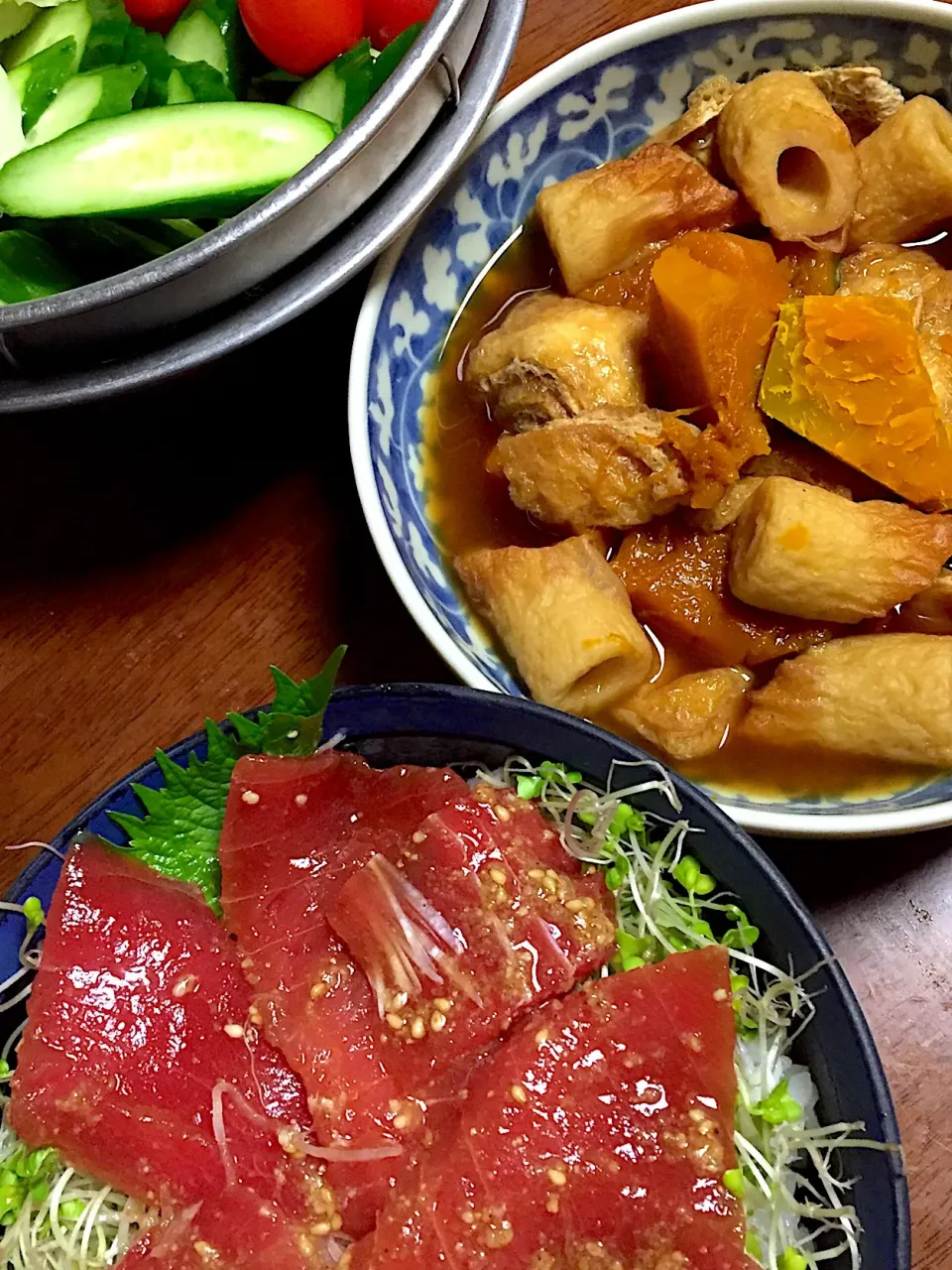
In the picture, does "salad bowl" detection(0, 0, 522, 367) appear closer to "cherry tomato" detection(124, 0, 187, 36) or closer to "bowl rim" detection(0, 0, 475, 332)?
"bowl rim" detection(0, 0, 475, 332)

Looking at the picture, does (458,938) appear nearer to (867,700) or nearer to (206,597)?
(867,700)

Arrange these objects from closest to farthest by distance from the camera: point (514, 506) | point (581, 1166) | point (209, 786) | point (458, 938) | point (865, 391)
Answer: point (581, 1166)
point (458, 938)
point (209, 786)
point (865, 391)
point (514, 506)

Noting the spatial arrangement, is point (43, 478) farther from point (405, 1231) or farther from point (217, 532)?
point (405, 1231)

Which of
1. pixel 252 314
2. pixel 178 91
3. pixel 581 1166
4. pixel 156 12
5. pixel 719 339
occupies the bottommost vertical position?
pixel 581 1166

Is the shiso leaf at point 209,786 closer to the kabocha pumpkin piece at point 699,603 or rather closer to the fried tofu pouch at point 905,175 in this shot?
the kabocha pumpkin piece at point 699,603

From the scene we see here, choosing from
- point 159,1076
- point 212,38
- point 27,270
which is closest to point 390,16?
point 212,38

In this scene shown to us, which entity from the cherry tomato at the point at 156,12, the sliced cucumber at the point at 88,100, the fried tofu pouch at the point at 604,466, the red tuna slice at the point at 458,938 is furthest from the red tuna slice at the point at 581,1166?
the cherry tomato at the point at 156,12

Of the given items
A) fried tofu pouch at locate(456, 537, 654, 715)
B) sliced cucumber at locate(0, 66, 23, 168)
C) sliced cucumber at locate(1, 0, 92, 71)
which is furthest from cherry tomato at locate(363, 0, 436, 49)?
fried tofu pouch at locate(456, 537, 654, 715)
